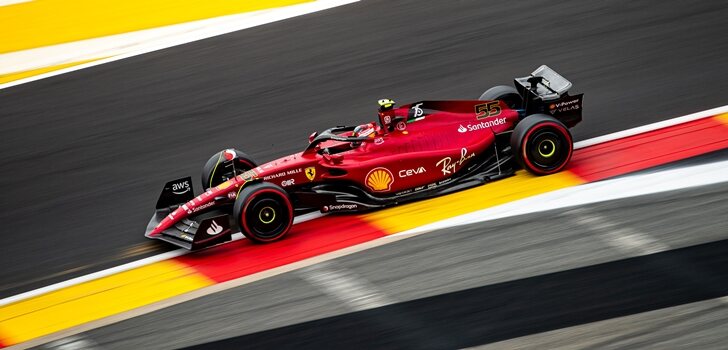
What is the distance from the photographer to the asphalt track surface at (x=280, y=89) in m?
10.6

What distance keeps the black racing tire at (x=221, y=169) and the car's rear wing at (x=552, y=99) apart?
2.83 meters

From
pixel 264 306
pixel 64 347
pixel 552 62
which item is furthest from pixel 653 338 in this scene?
pixel 552 62

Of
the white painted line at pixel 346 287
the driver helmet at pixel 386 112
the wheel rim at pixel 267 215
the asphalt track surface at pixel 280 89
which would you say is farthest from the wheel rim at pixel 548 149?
the wheel rim at pixel 267 215

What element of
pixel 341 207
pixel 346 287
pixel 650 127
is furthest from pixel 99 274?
pixel 650 127

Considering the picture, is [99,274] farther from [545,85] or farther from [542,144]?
[545,85]

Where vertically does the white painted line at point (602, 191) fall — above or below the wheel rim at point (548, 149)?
below

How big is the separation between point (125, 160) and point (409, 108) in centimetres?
366

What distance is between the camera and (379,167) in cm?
943

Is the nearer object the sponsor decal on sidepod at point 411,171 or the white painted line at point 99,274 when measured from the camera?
the white painted line at point 99,274

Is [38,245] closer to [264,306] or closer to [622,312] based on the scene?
[264,306]

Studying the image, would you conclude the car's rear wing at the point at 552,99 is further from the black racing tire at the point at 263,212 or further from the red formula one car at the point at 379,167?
the black racing tire at the point at 263,212

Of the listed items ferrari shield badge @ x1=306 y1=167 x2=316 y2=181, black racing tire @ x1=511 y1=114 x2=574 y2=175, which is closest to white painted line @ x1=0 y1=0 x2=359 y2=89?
ferrari shield badge @ x1=306 y1=167 x2=316 y2=181

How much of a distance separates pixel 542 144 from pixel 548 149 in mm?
97

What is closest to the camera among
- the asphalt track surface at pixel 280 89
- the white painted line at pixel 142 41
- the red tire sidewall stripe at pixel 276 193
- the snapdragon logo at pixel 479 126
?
the red tire sidewall stripe at pixel 276 193
